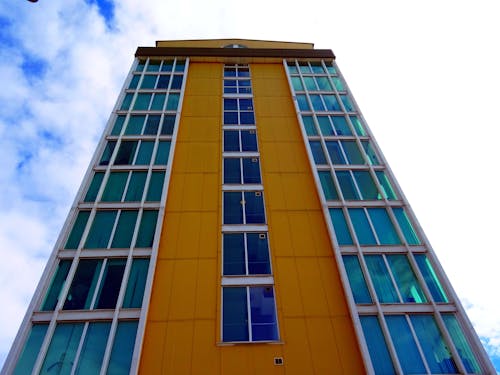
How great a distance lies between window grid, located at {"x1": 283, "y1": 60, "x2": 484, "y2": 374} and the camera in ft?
50.1

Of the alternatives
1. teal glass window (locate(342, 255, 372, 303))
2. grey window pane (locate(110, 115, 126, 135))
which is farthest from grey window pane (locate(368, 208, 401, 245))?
grey window pane (locate(110, 115, 126, 135))

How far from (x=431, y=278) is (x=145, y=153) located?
61.6 feet

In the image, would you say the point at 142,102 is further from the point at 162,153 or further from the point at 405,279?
the point at 405,279

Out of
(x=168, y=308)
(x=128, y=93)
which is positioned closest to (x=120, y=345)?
(x=168, y=308)

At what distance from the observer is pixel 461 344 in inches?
552

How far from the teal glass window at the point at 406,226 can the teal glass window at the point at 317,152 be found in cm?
562

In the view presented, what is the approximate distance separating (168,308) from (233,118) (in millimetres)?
15575

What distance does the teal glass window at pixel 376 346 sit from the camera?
1320 centimetres

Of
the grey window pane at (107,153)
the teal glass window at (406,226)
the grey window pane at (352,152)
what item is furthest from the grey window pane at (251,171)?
the grey window pane at (107,153)

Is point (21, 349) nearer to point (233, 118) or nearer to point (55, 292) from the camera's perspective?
point (55, 292)

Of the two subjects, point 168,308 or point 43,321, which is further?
point 168,308

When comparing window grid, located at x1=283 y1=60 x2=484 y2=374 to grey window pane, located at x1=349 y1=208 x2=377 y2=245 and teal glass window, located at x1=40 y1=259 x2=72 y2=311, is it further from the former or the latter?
teal glass window, located at x1=40 y1=259 x2=72 y2=311

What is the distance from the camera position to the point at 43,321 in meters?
13.9

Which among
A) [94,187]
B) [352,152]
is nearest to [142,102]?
[94,187]
